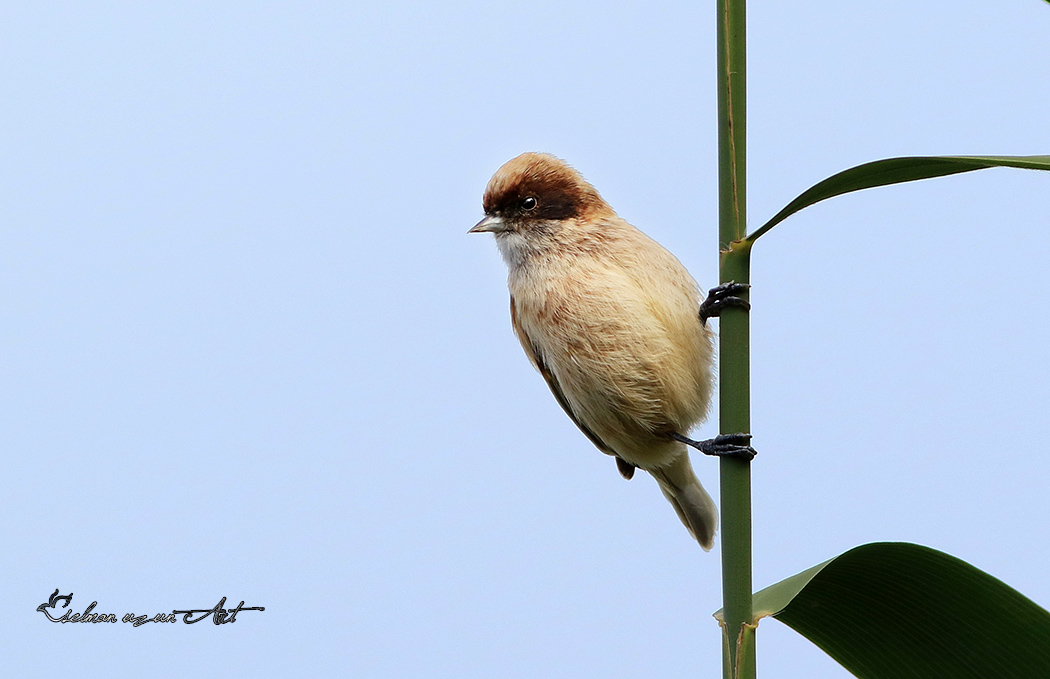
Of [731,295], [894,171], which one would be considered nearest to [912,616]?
[731,295]

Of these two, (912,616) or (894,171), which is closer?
(894,171)

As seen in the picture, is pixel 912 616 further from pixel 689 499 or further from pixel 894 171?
pixel 689 499

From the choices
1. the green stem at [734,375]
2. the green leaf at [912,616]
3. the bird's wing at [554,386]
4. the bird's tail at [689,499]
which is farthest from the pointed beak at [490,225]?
the green leaf at [912,616]

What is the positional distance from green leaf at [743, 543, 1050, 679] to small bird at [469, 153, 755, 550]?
47cm

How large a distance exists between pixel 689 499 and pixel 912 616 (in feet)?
3.98

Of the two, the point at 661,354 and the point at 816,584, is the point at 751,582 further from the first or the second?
the point at 661,354

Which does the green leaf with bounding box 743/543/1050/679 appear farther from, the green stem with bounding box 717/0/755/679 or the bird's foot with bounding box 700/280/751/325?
the bird's foot with bounding box 700/280/751/325

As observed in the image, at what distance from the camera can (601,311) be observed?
6.81 feet

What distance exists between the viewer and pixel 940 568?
1.37 m

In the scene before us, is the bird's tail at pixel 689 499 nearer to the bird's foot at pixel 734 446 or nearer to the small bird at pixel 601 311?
the small bird at pixel 601 311

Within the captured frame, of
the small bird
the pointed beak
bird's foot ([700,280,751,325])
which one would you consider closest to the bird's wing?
the small bird

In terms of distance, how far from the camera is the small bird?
2088 mm

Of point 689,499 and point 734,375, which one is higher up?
point 734,375

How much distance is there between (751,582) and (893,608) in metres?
0.27
